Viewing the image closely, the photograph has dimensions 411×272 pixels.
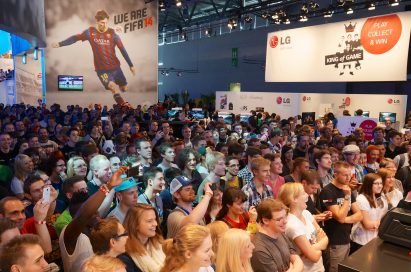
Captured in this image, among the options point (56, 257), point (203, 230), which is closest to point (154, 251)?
point (203, 230)

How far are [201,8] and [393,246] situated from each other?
24.6 m

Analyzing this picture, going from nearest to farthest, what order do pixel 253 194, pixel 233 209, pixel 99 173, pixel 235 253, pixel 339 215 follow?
pixel 235 253 < pixel 233 209 < pixel 339 215 < pixel 253 194 < pixel 99 173

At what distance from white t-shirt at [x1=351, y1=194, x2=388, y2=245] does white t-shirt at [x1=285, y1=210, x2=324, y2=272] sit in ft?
2.89

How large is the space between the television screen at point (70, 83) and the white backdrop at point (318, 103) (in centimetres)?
682

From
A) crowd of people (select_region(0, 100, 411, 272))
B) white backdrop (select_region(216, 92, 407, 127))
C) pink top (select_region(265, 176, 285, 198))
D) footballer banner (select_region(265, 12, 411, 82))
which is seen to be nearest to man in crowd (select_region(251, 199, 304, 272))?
crowd of people (select_region(0, 100, 411, 272))

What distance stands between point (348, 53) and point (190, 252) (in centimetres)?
1028

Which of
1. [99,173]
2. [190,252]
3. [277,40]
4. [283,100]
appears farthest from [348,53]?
[190,252]

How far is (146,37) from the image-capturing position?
17906 mm

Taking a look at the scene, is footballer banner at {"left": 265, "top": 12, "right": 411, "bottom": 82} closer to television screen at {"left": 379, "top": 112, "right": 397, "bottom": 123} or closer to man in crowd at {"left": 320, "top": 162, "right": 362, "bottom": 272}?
television screen at {"left": 379, "top": 112, "right": 397, "bottom": 123}

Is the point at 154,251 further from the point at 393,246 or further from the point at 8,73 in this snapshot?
the point at 8,73

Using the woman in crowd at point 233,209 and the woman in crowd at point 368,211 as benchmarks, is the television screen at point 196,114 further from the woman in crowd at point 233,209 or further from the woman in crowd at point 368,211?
the woman in crowd at point 233,209

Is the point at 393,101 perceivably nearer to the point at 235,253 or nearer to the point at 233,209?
the point at 233,209

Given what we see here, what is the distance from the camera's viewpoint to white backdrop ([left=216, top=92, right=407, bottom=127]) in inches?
500

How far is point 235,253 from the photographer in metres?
2.41
